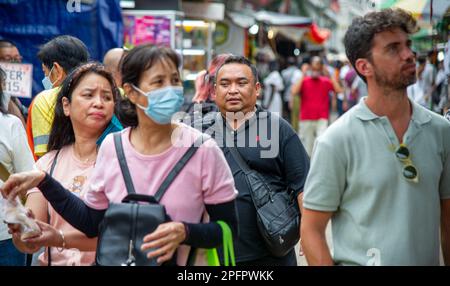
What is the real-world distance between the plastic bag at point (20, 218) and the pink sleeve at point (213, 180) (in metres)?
0.78

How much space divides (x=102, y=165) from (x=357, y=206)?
3.62 ft

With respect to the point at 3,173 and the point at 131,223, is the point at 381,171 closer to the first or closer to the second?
the point at 131,223

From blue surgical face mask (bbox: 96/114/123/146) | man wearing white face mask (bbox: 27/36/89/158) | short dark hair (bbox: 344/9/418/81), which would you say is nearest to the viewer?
short dark hair (bbox: 344/9/418/81)

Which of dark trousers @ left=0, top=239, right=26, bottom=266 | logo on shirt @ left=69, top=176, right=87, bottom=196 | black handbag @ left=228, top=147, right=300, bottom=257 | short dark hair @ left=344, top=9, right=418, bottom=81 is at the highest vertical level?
short dark hair @ left=344, top=9, right=418, bottom=81

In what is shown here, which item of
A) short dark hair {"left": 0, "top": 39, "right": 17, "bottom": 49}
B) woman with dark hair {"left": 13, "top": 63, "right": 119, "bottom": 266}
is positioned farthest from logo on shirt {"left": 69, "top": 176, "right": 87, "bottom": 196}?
short dark hair {"left": 0, "top": 39, "right": 17, "bottom": 49}

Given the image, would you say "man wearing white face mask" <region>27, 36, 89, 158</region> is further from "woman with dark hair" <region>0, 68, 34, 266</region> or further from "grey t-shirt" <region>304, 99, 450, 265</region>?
"grey t-shirt" <region>304, 99, 450, 265</region>

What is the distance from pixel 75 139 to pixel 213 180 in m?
1.37

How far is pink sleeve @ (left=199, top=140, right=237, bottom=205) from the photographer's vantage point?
11.5 ft

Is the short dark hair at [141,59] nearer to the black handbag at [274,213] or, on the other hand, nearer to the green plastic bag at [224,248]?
the green plastic bag at [224,248]

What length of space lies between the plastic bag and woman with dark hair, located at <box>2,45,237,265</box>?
10 cm

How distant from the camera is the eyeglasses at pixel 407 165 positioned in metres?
3.46

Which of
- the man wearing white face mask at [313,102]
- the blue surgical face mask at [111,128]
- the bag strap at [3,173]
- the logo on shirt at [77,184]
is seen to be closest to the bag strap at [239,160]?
the blue surgical face mask at [111,128]

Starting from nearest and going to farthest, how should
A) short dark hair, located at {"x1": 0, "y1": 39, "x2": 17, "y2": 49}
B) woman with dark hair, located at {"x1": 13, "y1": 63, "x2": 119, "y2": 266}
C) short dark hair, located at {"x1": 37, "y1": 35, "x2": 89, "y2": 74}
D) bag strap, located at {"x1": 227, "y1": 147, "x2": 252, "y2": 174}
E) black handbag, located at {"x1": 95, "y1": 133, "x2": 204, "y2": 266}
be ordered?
black handbag, located at {"x1": 95, "y1": 133, "x2": 204, "y2": 266} < woman with dark hair, located at {"x1": 13, "y1": 63, "x2": 119, "y2": 266} < bag strap, located at {"x1": 227, "y1": 147, "x2": 252, "y2": 174} < short dark hair, located at {"x1": 37, "y1": 35, "x2": 89, "y2": 74} < short dark hair, located at {"x1": 0, "y1": 39, "x2": 17, "y2": 49}
